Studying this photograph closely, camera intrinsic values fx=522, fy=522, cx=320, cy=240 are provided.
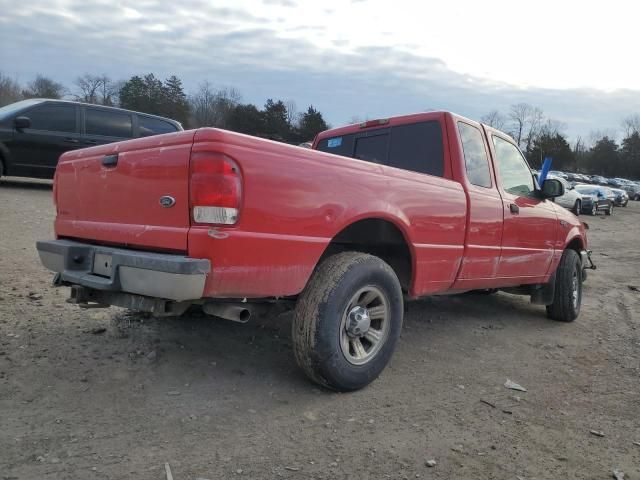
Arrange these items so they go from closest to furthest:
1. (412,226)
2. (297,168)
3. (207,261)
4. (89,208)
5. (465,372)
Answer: (207,261)
(297,168)
(89,208)
(412,226)
(465,372)

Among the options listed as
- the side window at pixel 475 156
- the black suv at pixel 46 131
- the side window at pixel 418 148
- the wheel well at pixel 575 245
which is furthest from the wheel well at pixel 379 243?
the black suv at pixel 46 131

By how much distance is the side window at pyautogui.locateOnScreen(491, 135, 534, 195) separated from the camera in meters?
5.09

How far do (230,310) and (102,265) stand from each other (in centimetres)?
83

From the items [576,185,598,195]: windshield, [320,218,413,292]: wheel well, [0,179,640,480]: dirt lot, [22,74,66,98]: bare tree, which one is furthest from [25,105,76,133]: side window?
[22,74,66,98]: bare tree

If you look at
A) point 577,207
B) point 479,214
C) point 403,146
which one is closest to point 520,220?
point 479,214

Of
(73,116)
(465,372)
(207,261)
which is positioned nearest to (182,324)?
(207,261)

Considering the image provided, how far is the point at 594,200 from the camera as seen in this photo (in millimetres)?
26922

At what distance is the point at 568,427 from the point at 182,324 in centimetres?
303

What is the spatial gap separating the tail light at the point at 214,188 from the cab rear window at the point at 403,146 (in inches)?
89.5

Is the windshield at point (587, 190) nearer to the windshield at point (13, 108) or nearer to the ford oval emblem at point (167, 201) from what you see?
the windshield at point (13, 108)

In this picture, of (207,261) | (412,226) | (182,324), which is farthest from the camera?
(182,324)

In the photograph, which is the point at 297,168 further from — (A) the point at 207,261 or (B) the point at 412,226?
(B) the point at 412,226

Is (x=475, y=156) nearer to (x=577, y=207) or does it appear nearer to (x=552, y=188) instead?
(x=552, y=188)

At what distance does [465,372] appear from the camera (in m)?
4.02
